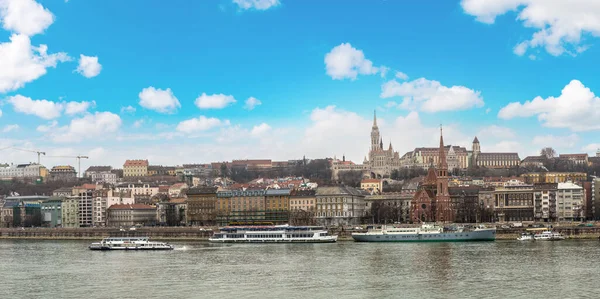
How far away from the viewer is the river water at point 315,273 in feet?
128

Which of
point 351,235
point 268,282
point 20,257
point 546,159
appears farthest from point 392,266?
point 546,159

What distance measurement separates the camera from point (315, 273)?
4653 centimetres

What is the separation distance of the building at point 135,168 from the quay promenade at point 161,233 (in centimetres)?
9158

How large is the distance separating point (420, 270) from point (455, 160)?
15024 cm

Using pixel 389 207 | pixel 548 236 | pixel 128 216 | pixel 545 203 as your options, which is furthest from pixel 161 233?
pixel 545 203

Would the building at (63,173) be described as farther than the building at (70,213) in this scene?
Yes

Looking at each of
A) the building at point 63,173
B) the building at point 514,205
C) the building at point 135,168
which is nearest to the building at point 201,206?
the building at point 514,205

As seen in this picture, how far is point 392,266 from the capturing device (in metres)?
50.1

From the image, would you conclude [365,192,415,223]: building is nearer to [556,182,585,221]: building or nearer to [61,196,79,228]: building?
[556,182,585,221]: building

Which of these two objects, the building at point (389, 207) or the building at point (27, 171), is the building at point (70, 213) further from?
the building at point (27, 171)

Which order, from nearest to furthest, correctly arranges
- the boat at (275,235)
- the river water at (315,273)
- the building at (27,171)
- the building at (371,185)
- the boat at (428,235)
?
the river water at (315,273) → the boat at (428,235) → the boat at (275,235) → the building at (371,185) → the building at (27,171)

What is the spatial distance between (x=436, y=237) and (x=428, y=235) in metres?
0.73

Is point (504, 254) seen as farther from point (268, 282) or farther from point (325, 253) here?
point (268, 282)

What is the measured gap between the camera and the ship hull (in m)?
76.8
